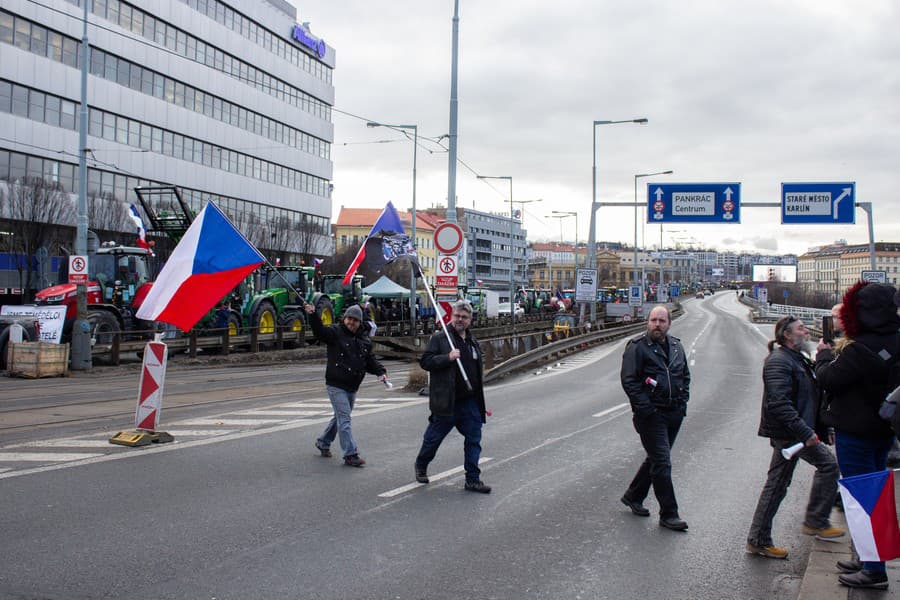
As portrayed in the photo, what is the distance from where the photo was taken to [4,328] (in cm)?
1922

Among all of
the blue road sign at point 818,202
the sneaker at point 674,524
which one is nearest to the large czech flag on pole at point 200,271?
the sneaker at point 674,524

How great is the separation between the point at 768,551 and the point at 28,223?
107ft

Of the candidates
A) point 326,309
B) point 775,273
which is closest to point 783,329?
point 326,309

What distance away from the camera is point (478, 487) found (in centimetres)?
732

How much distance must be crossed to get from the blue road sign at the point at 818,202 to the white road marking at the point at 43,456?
75.1 feet

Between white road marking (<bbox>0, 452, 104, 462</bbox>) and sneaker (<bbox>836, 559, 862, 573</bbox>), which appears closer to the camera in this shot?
sneaker (<bbox>836, 559, 862, 573</bbox>)

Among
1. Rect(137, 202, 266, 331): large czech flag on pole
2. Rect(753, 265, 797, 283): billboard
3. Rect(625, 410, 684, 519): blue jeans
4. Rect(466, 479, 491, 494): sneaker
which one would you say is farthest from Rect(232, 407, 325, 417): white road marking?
Rect(753, 265, 797, 283): billboard

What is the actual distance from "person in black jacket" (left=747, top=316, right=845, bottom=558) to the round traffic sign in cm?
923

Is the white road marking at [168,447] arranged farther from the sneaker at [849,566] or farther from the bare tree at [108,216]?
the bare tree at [108,216]

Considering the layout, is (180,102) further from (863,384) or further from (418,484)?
(863,384)

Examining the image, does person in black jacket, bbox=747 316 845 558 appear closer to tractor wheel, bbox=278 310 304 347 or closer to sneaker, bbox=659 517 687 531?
sneaker, bbox=659 517 687 531

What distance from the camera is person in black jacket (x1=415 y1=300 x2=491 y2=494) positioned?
7.20 meters

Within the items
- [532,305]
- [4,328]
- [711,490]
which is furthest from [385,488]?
[532,305]

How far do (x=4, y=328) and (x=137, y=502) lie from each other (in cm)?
1525
